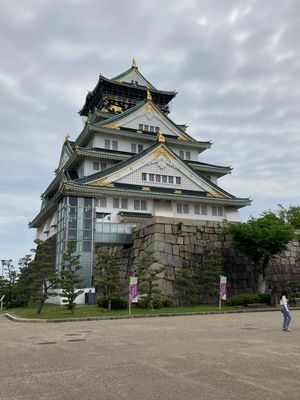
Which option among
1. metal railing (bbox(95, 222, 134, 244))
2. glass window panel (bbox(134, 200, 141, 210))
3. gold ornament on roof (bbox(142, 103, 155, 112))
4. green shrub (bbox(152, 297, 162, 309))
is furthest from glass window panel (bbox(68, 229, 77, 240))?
gold ornament on roof (bbox(142, 103, 155, 112))

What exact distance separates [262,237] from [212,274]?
410cm

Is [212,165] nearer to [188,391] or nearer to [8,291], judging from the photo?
[8,291]

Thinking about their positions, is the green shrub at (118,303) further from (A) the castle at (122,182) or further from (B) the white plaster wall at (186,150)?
(B) the white plaster wall at (186,150)

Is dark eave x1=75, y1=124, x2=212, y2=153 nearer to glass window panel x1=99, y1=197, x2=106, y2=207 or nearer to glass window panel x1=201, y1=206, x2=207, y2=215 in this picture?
glass window panel x1=99, y1=197, x2=106, y2=207

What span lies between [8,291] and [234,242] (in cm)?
1777

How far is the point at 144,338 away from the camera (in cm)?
1205

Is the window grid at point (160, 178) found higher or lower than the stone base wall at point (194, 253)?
higher

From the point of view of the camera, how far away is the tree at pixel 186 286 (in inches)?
1013

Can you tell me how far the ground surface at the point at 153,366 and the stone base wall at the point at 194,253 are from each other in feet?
49.2

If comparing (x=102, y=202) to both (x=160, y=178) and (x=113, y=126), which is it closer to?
(x=160, y=178)

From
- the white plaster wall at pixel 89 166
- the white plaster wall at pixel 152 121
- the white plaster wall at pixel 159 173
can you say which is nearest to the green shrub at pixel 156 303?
the white plaster wall at pixel 159 173

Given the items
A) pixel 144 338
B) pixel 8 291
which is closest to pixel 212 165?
pixel 8 291

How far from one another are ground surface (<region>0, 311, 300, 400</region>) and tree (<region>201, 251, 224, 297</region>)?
13.7 meters

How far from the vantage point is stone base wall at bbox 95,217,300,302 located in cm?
2823
